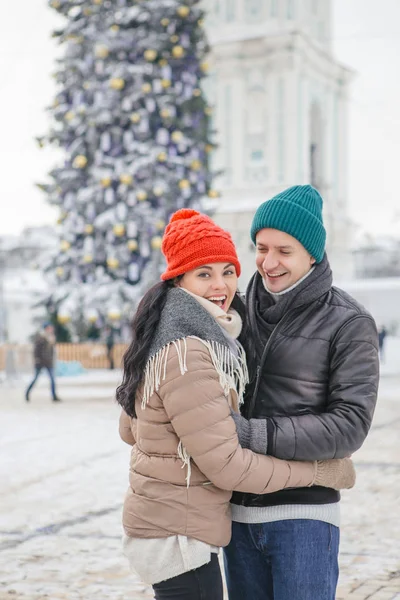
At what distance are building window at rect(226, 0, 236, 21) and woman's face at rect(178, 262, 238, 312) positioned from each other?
29.4 metres

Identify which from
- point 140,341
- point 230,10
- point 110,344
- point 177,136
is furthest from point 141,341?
point 230,10

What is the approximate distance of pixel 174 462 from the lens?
2.60m

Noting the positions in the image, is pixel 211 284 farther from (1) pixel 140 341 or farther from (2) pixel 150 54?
(2) pixel 150 54

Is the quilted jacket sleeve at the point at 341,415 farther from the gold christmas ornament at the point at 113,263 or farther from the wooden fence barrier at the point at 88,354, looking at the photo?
the wooden fence barrier at the point at 88,354

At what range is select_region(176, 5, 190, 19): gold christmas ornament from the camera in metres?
20.9

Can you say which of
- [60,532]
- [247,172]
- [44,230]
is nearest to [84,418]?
[60,532]

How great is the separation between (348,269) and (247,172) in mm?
6961

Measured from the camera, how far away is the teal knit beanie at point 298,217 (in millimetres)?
2639

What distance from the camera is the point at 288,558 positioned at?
2588 millimetres

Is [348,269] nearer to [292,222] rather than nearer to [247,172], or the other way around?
[247,172]

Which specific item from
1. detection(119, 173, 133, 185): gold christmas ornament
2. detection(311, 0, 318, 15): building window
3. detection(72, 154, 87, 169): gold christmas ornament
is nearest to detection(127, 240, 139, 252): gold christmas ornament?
detection(119, 173, 133, 185): gold christmas ornament

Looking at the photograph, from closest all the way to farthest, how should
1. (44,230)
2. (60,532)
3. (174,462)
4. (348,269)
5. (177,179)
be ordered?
(174,462) < (60,532) < (177,179) < (348,269) < (44,230)

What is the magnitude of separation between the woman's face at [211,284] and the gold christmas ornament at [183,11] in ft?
63.4

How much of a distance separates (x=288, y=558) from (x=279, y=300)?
0.77 meters
